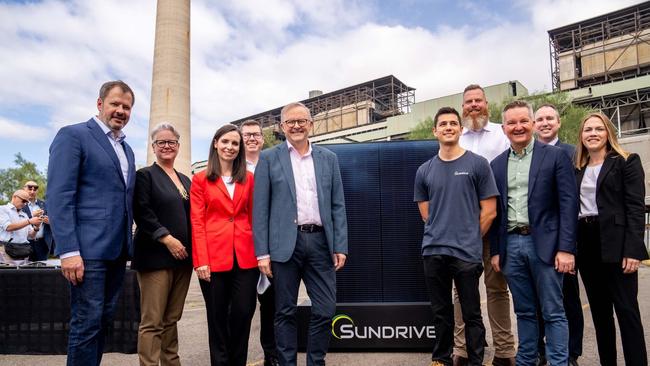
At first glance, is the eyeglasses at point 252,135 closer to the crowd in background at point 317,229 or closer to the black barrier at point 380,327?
the crowd in background at point 317,229

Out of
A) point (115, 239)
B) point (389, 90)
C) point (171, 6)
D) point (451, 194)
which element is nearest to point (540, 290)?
point (451, 194)

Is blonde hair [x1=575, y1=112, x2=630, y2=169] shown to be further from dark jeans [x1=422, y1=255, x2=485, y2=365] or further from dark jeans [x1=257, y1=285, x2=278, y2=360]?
dark jeans [x1=257, y1=285, x2=278, y2=360]

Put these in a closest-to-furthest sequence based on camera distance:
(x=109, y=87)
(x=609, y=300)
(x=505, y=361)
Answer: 1. (x=109, y=87)
2. (x=609, y=300)
3. (x=505, y=361)

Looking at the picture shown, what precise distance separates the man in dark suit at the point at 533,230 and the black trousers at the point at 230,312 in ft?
6.63

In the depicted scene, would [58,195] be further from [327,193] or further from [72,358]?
[327,193]

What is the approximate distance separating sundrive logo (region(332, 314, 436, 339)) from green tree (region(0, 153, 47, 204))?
58.7 meters

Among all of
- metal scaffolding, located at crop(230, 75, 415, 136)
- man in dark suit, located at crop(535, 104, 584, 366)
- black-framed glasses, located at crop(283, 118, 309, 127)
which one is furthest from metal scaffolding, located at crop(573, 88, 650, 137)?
black-framed glasses, located at crop(283, 118, 309, 127)

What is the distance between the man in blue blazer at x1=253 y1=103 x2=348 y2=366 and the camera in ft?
10.3

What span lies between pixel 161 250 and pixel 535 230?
9.24 ft

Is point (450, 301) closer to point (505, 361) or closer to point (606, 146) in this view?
point (505, 361)

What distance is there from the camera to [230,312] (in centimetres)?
320

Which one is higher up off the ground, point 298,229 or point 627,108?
point 627,108

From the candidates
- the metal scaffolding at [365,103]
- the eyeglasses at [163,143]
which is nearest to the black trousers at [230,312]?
the eyeglasses at [163,143]

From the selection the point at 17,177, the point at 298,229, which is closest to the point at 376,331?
the point at 298,229
